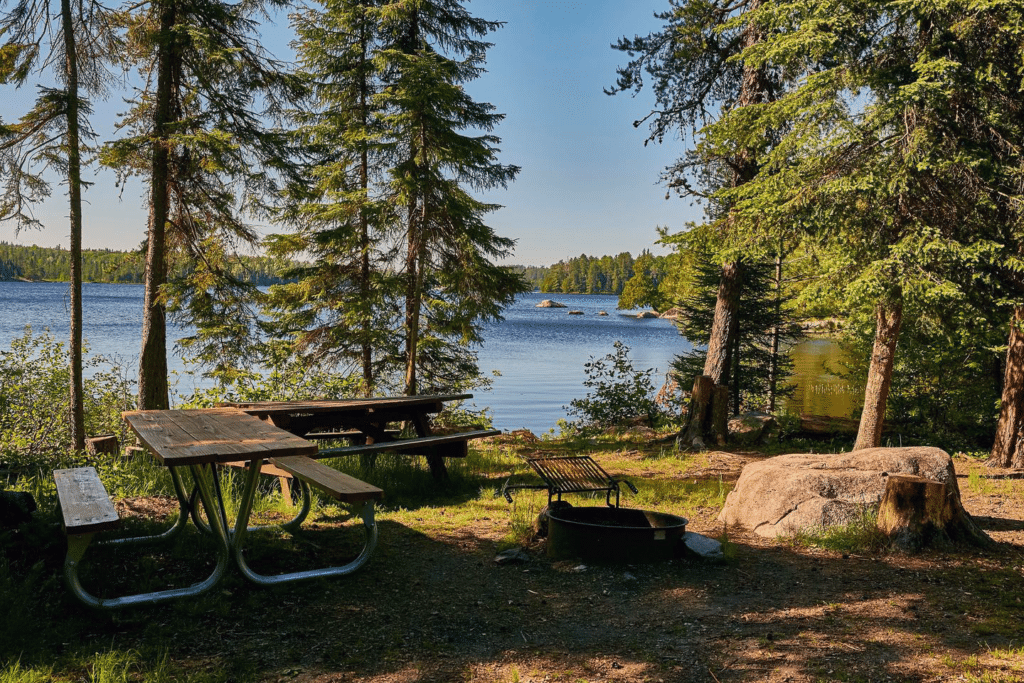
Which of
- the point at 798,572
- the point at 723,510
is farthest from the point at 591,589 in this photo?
the point at 723,510

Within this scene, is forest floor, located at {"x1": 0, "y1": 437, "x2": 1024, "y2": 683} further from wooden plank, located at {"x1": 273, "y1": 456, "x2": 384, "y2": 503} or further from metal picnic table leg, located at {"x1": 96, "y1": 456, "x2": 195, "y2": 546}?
wooden plank, located at {"x1": 273, "y1": 456, "x2": 384, "y2": 503}

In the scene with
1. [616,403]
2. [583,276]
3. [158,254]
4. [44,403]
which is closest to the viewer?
[44,403]

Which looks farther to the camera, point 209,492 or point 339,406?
point 339,406

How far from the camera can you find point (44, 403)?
934cm

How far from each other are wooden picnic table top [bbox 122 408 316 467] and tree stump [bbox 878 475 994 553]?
3.94 meters

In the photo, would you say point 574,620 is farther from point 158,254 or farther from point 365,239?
point 365,239

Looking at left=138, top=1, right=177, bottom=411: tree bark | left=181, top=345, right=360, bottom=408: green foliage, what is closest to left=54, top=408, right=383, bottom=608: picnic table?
left=181, top=345, right=360, bottom=408: green foliage

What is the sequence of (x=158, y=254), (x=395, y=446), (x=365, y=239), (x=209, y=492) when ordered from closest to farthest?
(x=209, y=492) < (x=395, y=446) < (x=158, y=254) < (x=365, y=239)

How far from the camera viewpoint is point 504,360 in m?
31.0

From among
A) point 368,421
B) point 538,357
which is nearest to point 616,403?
point 368,421

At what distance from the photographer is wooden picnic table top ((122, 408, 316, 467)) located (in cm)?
358

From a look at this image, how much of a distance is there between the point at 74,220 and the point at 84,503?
6.01 metres

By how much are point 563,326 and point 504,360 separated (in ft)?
84.7

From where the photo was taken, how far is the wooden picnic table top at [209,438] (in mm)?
3584
